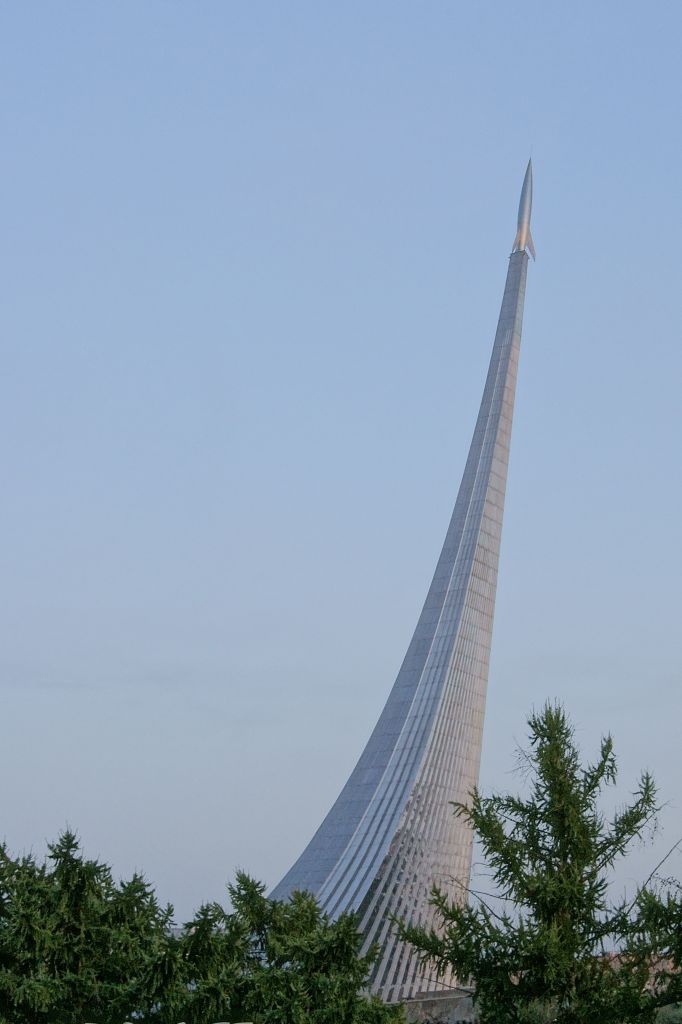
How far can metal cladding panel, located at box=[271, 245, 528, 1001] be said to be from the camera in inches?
1150

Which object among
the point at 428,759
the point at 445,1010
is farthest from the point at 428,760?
the point at 445,1010

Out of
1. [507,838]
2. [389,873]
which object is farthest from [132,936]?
[389,873]

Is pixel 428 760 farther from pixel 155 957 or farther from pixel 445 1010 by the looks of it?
pixel 155 957

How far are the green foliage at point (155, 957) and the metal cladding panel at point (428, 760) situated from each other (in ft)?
40.5

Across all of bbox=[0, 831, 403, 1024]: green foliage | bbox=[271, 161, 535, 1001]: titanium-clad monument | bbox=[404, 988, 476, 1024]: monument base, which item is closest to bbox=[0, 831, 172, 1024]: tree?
bbox=[0, 831, 403, 1024]: green foliage

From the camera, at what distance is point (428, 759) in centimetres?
3169

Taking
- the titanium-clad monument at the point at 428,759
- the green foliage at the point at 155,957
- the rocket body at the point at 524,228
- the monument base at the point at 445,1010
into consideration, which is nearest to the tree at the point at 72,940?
the green foliage at the point at 155,957

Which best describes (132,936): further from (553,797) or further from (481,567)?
(481,567)

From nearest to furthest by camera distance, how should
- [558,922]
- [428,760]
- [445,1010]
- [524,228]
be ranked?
[558,922] → [445,1010] → [428,760] → [524,228]

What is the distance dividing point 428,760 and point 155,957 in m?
17.3

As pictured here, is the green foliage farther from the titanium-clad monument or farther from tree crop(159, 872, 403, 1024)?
the titanium-clad monument

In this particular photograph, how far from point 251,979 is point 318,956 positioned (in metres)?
0.80

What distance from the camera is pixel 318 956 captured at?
48.5 ft

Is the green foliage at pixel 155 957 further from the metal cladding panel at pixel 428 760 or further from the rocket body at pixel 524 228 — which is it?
the rocket body at pixel 524 228
